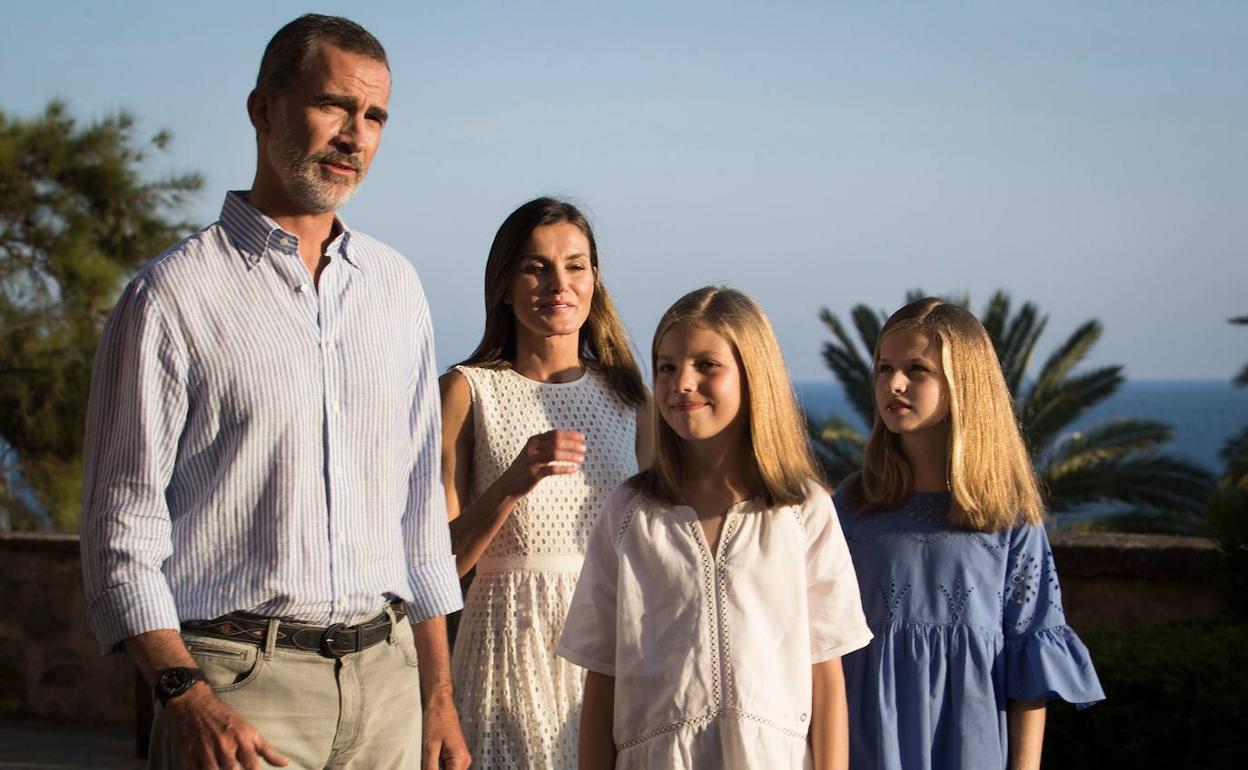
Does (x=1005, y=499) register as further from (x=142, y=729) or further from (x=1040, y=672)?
(x=142, y=729)

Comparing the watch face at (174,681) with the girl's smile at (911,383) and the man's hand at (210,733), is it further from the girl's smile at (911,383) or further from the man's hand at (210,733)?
the girl's smile at (911,383)

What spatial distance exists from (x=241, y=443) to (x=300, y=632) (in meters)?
0.30

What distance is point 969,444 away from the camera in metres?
3.18

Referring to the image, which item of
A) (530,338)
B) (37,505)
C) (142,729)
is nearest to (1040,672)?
(530,338)

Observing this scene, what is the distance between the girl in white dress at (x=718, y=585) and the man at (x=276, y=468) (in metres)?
0.33

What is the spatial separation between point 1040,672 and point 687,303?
3.33ft

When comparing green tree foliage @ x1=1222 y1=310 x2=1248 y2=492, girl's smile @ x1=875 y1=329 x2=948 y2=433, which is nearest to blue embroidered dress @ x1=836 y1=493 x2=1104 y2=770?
girl's smile @ x1=875 y1=329 x2=948 y2=433

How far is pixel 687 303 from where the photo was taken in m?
2.84

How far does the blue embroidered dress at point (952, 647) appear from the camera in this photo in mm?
3049

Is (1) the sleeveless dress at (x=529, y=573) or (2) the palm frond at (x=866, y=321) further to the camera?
(2) the palm frond at (x=866, y=321)

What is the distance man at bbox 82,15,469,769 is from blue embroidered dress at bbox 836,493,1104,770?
3.07 ft

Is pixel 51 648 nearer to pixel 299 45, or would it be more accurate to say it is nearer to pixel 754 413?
pixel 754 413

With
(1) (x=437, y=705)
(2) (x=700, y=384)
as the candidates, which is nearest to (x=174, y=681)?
(1) (x=437, y=705)

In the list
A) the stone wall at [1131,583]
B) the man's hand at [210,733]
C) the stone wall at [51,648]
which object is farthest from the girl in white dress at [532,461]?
the stone wall at [51,648]
